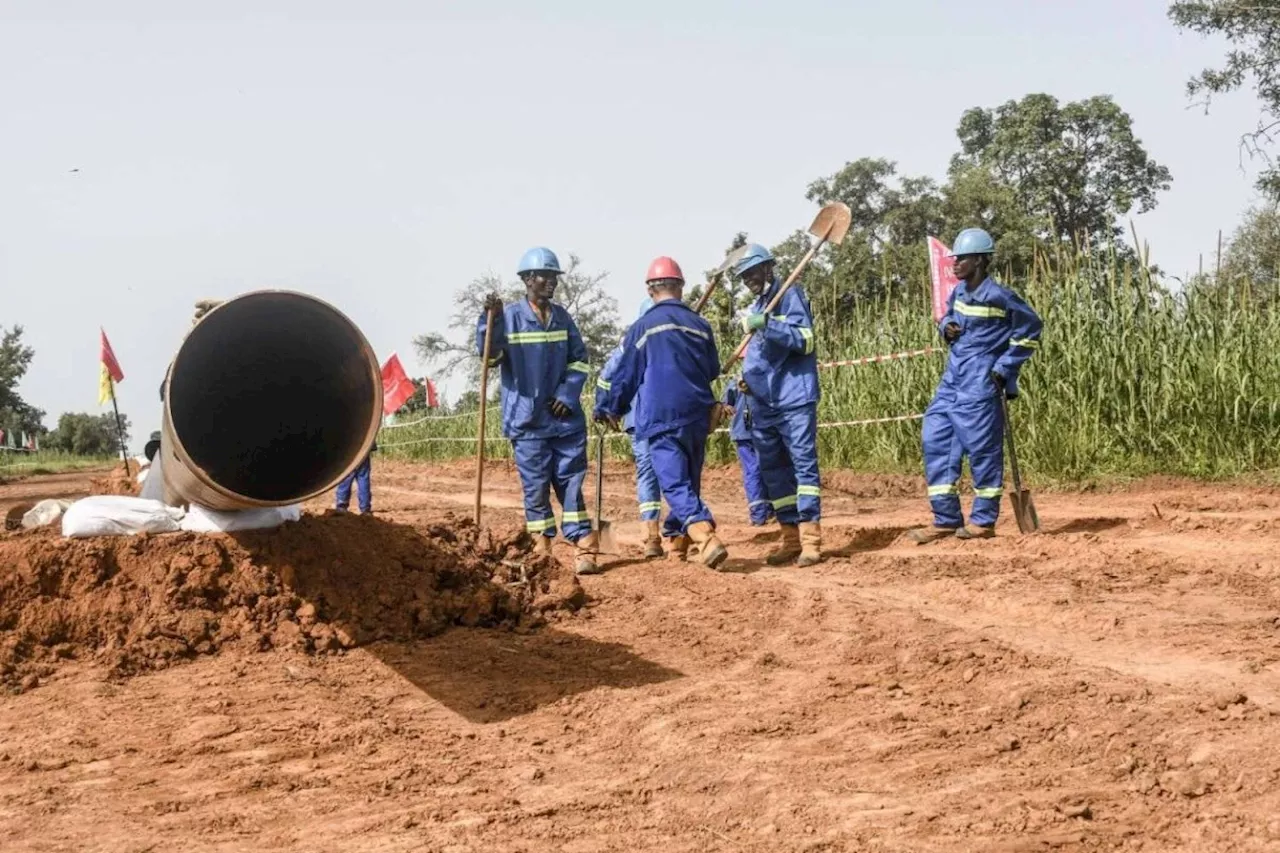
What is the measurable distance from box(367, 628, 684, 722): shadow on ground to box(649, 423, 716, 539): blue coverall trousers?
1943mm

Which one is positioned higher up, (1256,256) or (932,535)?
(1256,256)

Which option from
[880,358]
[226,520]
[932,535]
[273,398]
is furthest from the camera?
[880,358]

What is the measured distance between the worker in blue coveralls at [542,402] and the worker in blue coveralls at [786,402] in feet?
4.14

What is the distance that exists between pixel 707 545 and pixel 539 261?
84.4 inches

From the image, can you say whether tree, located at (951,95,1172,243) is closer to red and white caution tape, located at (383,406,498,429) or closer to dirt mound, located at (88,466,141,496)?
red and white caution tape, located at (383,406,498,429)

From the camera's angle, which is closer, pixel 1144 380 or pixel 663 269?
pixel 663 269

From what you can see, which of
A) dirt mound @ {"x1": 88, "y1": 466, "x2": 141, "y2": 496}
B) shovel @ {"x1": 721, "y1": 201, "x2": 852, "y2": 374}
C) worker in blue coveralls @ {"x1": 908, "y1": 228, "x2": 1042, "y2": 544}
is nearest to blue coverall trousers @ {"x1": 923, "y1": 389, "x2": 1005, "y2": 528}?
worker in blue coveralls @ {"x1": 908, "y1": 228, "x2": 1042, "y2": 544}

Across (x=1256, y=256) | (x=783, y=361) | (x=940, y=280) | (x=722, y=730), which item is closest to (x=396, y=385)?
(x=940, y=280)

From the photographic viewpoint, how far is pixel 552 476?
8.80 metres

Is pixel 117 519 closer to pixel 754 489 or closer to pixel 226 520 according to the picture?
pixel 226 520

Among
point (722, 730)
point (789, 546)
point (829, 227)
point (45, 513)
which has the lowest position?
point (722, 730)

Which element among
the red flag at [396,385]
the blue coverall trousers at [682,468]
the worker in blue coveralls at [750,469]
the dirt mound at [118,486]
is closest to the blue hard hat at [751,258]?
the blue coverall trousers at [682,468]

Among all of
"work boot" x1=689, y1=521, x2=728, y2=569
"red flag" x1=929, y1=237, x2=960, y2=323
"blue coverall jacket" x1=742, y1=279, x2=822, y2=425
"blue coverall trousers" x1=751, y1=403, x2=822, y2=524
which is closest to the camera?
"work boot" x1=689, y1=521, x2=728, y2=569

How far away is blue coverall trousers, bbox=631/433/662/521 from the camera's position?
945 cm
